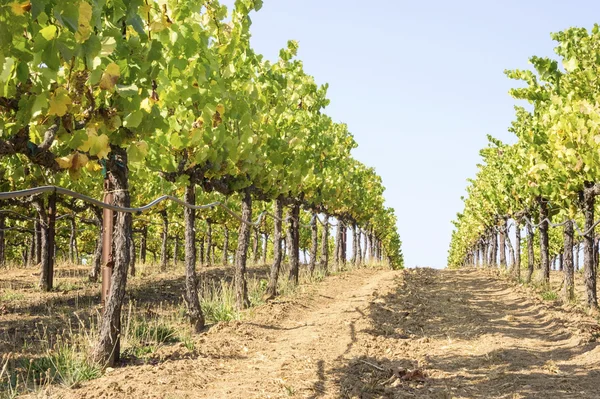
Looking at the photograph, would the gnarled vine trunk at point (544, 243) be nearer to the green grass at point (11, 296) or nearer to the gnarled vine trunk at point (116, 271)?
the gnarled vine trunk at point (116, 271)

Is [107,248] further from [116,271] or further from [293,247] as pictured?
[293,247]

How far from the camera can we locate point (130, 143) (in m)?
5.61

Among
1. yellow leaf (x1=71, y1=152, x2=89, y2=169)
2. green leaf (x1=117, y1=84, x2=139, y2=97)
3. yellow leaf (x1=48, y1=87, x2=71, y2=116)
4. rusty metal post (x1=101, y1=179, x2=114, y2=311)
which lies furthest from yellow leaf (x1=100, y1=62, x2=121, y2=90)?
rusty metal post (x1=101, y1=179, x2=114, y2=311)

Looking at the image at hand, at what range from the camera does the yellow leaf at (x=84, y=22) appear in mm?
3186

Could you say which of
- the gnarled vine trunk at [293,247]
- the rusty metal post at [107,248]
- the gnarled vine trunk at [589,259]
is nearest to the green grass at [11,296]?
the gnarled vine trunk at [293,247]

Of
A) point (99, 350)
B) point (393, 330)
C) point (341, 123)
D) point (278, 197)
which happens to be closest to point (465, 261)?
point (341, 123)

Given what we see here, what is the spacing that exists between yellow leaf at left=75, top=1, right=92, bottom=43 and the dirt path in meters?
3.24

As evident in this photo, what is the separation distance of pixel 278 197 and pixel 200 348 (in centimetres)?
784

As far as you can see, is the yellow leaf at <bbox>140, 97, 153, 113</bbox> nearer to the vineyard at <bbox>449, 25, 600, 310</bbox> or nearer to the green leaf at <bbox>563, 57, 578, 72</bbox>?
the vineyard at <bbox>449, 25, 600, 310</bbox>

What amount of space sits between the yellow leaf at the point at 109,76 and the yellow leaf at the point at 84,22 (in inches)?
18.6

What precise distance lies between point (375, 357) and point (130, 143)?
4146 mm

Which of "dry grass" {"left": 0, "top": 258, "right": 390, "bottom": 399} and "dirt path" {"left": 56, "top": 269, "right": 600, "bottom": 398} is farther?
"dry grass" {"left": 0, "top": 258, "right": 390, "bottom": 399}

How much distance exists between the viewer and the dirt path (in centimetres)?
570

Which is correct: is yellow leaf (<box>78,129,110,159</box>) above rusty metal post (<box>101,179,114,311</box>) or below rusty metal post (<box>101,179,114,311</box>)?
above
